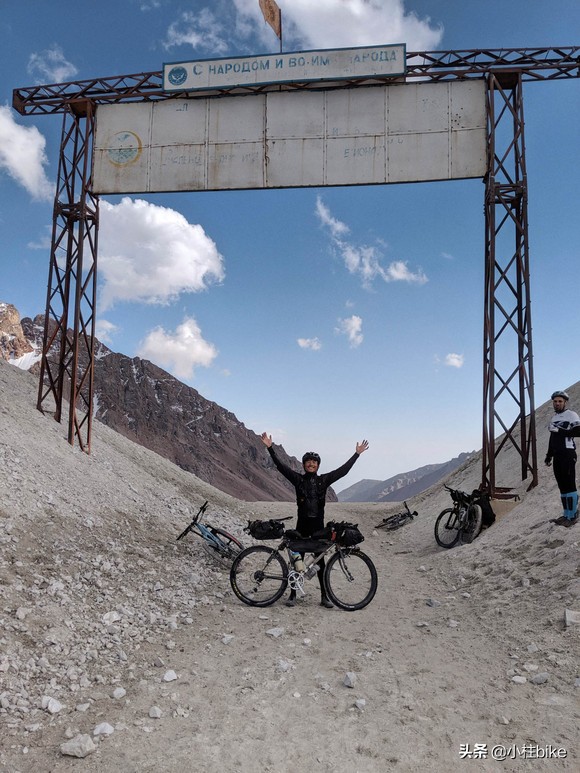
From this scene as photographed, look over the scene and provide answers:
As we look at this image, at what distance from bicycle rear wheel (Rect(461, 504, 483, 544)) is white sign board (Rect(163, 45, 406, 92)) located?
11.6 m

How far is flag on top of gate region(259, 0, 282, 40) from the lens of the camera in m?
15.8

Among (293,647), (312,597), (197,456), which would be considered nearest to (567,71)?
(312,597)

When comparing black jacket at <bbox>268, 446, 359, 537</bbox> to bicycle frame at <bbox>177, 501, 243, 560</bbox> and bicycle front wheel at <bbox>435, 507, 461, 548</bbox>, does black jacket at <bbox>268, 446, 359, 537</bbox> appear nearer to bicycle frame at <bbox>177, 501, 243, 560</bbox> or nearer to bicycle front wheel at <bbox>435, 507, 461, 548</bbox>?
bicycle frame at <bbox>177, 501, 243, 560</bbox>

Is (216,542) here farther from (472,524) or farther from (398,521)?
(398,521)

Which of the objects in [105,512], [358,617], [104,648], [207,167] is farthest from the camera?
[207,167]

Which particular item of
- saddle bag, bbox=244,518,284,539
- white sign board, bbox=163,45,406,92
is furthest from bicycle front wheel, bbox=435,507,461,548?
white sign board, bbox=163,45,406,92

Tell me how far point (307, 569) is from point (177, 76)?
14.4 meters

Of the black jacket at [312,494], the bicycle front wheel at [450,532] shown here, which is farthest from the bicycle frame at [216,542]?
the bicycle front wheel at [450,532]

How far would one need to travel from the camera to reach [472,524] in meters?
11.7

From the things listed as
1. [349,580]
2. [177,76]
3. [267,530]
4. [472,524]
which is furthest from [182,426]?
[349,580]

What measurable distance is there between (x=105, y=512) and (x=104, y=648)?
18.4 feet

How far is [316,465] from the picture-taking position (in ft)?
24.4

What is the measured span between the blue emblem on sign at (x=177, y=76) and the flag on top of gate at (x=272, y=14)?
319cm

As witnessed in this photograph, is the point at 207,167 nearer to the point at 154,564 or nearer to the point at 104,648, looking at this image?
the point at 154,564
